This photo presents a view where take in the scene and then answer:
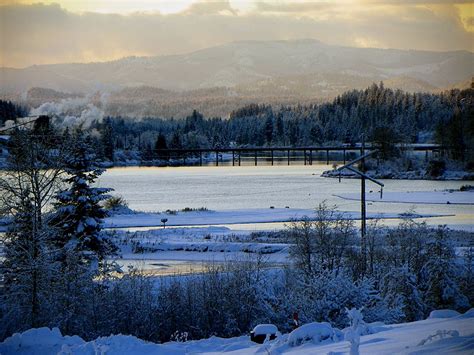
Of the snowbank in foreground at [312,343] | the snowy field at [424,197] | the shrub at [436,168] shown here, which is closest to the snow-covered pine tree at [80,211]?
the snowbank in foreground at [312,343]

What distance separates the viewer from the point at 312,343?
1201 centimetres

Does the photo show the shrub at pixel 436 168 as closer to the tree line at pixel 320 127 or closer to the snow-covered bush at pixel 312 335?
the tree line at pixel 320 127

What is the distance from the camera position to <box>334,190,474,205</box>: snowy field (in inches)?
2095

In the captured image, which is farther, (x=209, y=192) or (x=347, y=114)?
(x=347, y=114)

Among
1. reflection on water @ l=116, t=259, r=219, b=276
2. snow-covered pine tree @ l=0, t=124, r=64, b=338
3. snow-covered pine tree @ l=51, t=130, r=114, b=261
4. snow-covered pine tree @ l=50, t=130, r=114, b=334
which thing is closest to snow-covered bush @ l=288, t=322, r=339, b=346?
snow-covered pine tree @ l=0, t=124, r=64, b=338

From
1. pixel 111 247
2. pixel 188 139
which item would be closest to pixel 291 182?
pixel 111 247

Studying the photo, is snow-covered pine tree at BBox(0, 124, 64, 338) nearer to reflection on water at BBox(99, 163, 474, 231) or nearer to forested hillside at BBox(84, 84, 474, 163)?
reflection on water at BBox(99, 163, 474, 231)

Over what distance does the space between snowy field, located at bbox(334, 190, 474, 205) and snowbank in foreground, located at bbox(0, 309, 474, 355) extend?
40.9 meters

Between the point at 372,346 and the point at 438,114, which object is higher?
the point at 438,114

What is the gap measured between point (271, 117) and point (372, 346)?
18066 centimetres

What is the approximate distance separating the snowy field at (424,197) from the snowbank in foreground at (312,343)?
134 feet

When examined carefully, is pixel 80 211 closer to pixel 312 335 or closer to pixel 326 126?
pixel 312 335

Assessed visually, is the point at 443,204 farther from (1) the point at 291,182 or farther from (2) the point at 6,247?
(2) the point at 6,247

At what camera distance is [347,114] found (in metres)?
176
